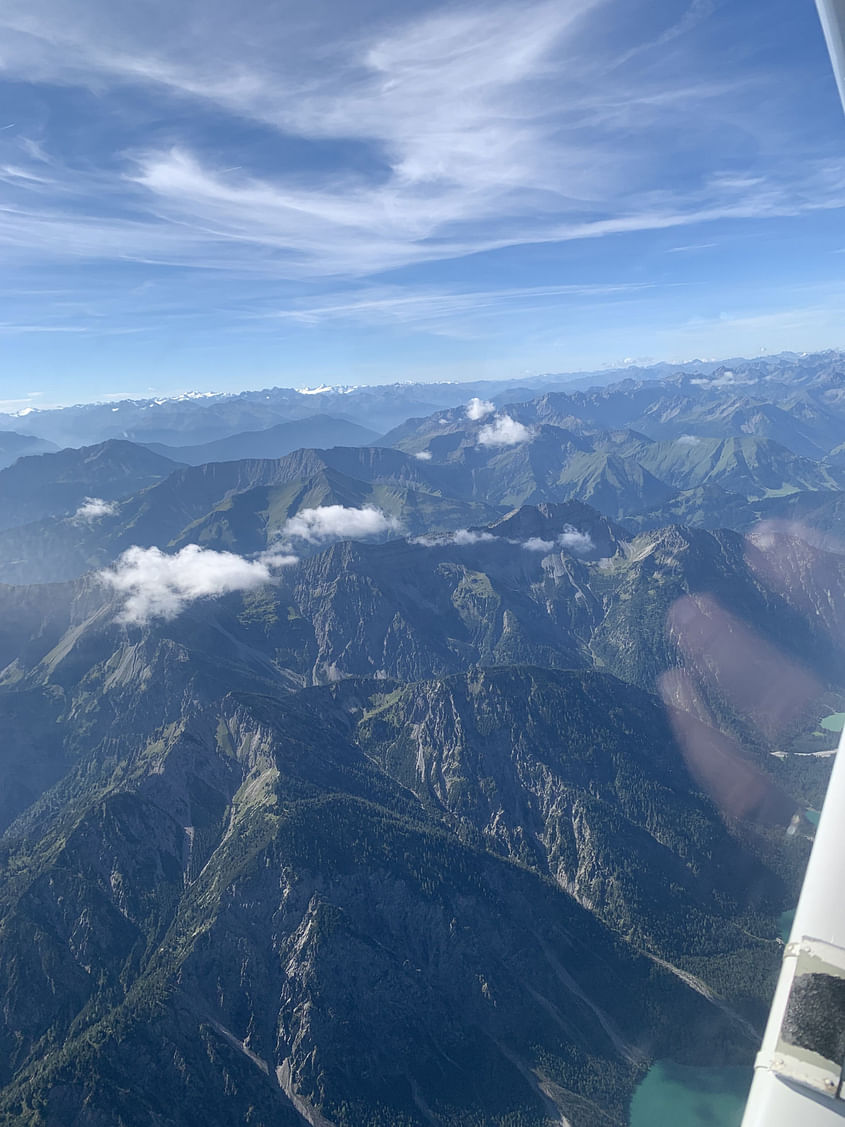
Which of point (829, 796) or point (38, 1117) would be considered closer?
point (829, 796)

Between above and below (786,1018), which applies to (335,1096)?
below

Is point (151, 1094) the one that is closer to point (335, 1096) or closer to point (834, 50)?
point (335, 1096)

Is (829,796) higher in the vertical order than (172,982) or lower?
higher

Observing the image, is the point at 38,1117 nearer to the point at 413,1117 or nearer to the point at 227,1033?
the point at 227,1033

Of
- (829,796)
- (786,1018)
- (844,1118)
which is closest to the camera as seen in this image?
(844,1118)

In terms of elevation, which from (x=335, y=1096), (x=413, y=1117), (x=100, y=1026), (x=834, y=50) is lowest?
(x=413, y=1117)

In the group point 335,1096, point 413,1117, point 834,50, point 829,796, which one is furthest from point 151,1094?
point 834,50

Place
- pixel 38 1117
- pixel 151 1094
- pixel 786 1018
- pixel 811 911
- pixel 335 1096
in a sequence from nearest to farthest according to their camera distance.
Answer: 1. pixel 786 1018
2. pixel 811 911
3. pixel 38 1117
4. pixel 151 1094
5. pixel 335 1096

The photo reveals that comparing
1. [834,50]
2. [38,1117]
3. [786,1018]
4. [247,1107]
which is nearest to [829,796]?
[786,1018]

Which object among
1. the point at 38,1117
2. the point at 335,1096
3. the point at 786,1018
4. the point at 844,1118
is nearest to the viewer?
the point at 844,1118
